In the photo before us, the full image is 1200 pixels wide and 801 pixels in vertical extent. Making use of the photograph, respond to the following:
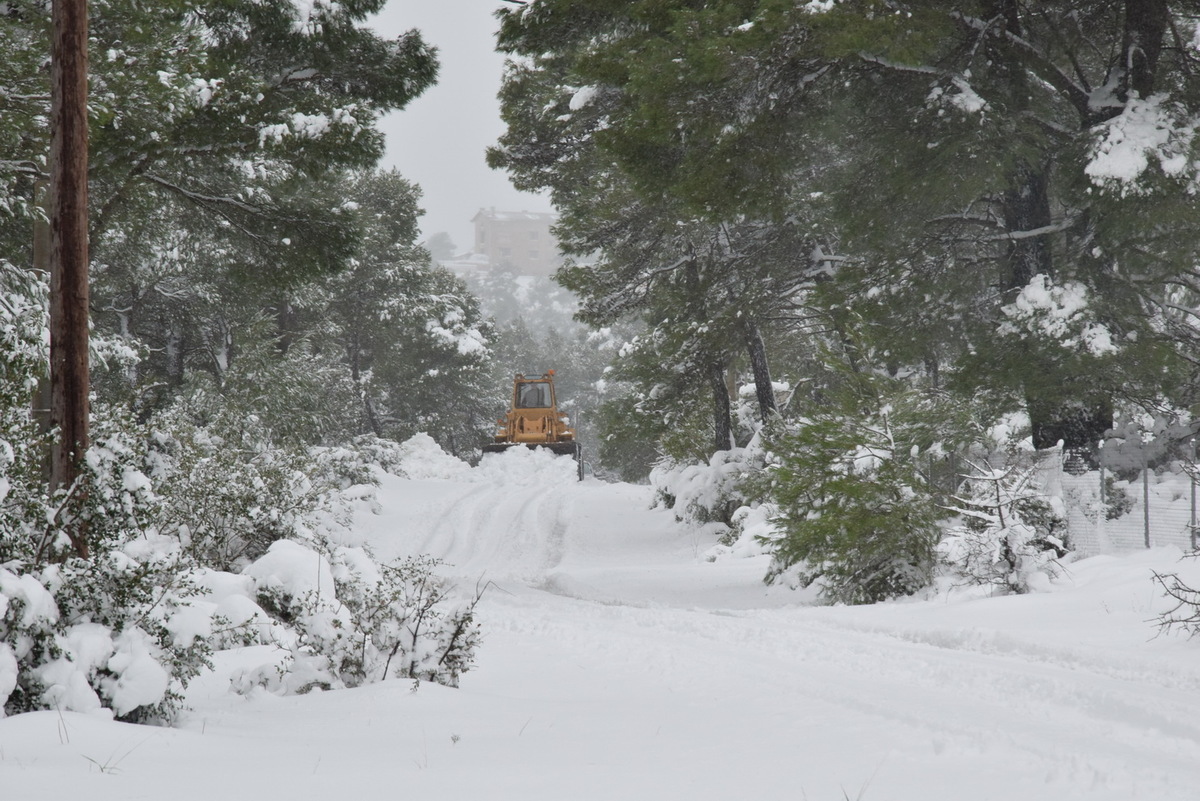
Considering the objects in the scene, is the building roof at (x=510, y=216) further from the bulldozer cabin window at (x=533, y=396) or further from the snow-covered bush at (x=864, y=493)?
the snow-covered bush at (x=864, y=493)

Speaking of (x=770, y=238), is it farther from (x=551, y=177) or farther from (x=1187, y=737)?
(x=1187, y=737)

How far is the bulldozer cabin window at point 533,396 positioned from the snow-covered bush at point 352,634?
2950 cm

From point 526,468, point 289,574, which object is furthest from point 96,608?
point 526,468

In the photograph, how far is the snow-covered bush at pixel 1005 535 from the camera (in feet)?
28.1

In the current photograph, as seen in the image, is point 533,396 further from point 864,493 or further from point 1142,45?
point 1142,45

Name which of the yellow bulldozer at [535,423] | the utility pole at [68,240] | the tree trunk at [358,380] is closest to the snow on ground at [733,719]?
the utility pole at [68,240]

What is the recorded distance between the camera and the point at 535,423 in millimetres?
34062

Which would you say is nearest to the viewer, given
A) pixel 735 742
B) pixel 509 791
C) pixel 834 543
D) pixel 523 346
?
pixel 509 791

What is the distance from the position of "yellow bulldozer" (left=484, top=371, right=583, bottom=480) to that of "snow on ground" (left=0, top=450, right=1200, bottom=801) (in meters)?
23.0

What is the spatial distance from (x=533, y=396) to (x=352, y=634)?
99.7ft

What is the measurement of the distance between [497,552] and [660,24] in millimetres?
10879

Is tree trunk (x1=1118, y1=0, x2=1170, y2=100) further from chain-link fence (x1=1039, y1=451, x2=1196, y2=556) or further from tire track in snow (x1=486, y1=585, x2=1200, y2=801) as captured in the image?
tire track in snow (x1=486, y1=585, x2=1200, y2=801)

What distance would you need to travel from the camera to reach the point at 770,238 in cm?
1479

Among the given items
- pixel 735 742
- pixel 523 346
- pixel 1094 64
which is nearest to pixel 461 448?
pixel 523 346
